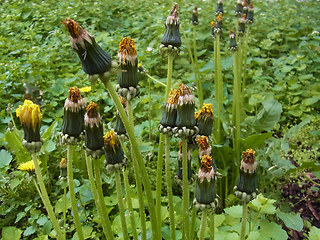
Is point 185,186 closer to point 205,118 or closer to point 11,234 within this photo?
point 205,118

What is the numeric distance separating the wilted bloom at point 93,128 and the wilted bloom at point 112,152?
0.05 metres

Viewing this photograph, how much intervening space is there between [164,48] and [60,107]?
8.09 ft

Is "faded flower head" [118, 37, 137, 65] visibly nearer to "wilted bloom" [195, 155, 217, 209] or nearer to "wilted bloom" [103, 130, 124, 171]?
"wilted bloom" [103, 130, 124, 171]

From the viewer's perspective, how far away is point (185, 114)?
1.39 meters

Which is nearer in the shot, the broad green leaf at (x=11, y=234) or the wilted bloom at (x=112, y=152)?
the wilted bloom at (x=112, y=152)

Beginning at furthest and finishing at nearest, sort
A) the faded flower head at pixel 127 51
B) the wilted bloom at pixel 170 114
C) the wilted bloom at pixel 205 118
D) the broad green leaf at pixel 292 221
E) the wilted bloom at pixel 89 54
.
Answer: the broad green leaf at pixel 292 221 → the wilted bloom at pixel 205 118 → the wilted bloom at pixel 170 114 → the faded flower head at pixel 127 51 → the wilted bloom at pixel 89 54

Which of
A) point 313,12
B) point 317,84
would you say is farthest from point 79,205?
point 313,12

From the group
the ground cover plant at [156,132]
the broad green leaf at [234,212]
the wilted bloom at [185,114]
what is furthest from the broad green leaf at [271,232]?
the wilted bloom at [185,114]

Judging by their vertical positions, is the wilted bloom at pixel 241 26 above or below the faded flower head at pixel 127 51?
above

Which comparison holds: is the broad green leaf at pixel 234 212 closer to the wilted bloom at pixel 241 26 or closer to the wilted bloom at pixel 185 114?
the wilted bloom at pixel 185 114

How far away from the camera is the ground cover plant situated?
4.68 feet

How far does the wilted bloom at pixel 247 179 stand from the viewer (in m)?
1.50

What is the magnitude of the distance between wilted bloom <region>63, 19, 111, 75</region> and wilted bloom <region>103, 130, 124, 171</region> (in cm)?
44

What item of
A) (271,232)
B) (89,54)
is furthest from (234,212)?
(89,54)
